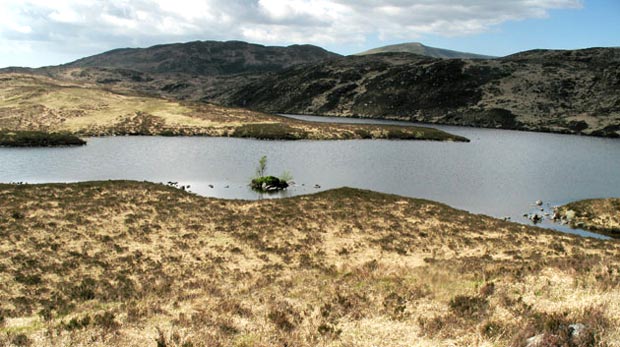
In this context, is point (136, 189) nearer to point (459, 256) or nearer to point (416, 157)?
point (459, 256)

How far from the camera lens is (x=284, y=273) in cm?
2931

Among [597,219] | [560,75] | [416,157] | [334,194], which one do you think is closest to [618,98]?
[560,75]

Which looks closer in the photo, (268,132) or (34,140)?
(34,140)

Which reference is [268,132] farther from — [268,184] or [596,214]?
[596,214]

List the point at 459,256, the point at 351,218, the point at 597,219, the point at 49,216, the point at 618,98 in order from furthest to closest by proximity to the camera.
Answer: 1. the point at 618,98
2. the point at 597,219
3. the point at 351,218
4. the point at 49,216
5. the point at 459,256

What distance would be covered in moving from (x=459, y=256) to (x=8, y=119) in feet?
404

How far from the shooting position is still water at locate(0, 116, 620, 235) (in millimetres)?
60500

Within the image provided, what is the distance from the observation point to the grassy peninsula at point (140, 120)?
11962 centimetres

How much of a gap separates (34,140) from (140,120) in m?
38.0

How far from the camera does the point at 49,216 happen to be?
38.3 meters

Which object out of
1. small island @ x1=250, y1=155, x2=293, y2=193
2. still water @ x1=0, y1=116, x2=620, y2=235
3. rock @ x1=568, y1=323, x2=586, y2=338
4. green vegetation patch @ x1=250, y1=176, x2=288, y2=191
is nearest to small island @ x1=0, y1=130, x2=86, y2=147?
still water @ x1=0, y1=116, x2=620, y2=235

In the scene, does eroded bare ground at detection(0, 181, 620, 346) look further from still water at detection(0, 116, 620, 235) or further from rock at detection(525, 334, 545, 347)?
still water at detection(0, 116, 620, 235)

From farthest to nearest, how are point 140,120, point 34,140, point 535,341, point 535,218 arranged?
point 140,120
point 34,140
point 535,218
point 535,341

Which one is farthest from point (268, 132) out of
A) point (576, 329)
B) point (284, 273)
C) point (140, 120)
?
point (576, 329)
